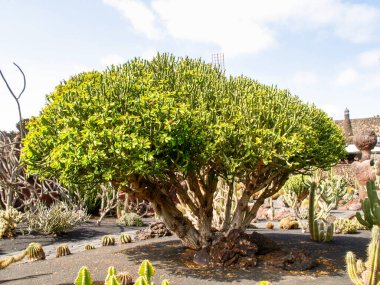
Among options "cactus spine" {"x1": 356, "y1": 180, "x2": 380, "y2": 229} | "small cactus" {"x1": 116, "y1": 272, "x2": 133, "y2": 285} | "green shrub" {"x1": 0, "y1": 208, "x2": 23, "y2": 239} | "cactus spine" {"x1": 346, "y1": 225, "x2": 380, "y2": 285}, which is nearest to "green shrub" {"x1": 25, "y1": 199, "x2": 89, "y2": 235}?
"green shrub" {"x1": 0, "y1": 208, "x2": 23, "y2": 239}

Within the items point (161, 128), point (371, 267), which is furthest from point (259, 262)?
point (161, 128)

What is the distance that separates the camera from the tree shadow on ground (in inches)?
333

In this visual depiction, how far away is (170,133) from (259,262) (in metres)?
4.02

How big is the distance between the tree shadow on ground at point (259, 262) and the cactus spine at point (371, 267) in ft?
5.85

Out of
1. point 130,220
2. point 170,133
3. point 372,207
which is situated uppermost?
point 170,133

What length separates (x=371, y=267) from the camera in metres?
6.54

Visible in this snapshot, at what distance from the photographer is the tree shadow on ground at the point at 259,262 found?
847 centimetres

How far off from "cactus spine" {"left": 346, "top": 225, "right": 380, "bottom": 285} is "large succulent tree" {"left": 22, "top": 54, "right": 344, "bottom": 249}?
231 centimetres

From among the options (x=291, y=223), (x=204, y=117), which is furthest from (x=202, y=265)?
(x=291, y=223)

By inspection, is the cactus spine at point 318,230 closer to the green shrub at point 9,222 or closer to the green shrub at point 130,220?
the green shrub at point 130,220

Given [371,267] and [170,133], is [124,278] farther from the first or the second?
[371,267]

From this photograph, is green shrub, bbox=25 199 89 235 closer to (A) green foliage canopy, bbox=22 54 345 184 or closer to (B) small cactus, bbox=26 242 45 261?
(B) small cactus, bbox=26 242 45 261

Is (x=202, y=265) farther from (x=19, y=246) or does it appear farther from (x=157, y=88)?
(x=19, y=246)

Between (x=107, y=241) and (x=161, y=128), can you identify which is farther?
(x=107, y=241)
